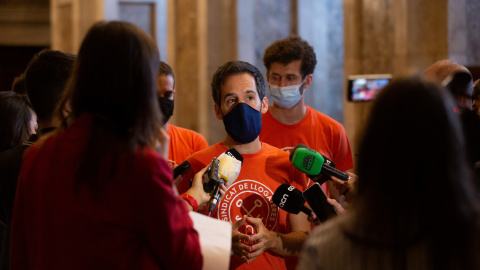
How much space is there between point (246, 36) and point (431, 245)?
7.49 metres

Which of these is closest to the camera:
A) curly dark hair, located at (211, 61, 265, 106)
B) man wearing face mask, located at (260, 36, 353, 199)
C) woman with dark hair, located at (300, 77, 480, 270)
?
woman with dark hair, located at (300, 77, 480, 270)

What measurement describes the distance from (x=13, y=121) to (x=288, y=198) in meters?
1.74

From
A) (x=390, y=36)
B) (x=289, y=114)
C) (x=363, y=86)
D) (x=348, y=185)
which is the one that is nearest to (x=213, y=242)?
(x=348, y=185)

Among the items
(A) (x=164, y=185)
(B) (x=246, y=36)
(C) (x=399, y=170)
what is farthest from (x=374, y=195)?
(B) (x=246, y=36)

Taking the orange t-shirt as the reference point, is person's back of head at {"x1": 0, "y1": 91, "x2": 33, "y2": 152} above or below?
above

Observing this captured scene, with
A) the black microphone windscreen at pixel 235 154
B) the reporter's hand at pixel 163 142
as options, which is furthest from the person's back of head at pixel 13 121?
the reporter's hand at pixel 163 142

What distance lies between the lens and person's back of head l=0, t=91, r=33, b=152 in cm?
336

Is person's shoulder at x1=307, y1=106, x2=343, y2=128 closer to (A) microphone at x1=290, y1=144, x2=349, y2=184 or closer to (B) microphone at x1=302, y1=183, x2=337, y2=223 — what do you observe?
(A) microphone at x1=290, y1=144, x2=349, y2=184

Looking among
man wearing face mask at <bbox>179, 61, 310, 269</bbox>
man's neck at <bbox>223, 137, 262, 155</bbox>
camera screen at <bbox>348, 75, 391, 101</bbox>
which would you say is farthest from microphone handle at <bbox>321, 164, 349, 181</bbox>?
camera screen at <bbox>348, 75, 391, 101</bbox>

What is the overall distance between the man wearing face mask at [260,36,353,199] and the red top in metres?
2.10

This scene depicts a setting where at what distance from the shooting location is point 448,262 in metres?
1.34

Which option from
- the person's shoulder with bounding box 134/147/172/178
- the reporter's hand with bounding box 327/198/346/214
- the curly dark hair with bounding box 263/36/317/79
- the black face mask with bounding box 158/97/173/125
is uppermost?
the curly dark hair with bounding box 263/36/317/79

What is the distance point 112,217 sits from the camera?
1674mm

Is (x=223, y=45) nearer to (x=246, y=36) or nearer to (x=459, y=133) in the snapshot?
(x=246, y=36)
